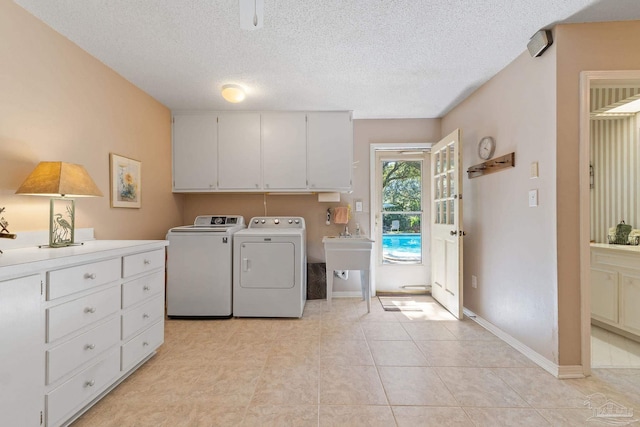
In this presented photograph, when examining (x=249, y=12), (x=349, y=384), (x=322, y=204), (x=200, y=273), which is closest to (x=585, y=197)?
(x=349, y=384)

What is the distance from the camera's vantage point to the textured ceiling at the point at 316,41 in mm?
1696

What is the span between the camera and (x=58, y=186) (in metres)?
1.61

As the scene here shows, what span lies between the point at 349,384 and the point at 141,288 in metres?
1.51

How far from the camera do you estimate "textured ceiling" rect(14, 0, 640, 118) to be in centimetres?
170

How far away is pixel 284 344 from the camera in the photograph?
2.32 metres

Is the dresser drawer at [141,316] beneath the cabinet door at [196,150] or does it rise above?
beneath

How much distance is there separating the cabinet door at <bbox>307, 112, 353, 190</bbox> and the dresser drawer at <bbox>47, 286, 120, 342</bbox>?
7.28 feet

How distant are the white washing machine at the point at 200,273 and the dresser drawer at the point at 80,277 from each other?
46.8 inches

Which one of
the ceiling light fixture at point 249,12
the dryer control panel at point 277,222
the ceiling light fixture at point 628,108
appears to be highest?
the ceiling light fixture at point 249,12

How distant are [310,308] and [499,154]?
246 centimetres

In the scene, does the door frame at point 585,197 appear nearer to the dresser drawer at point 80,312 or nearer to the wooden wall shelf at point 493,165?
the wooden wall shelf at point 493,165

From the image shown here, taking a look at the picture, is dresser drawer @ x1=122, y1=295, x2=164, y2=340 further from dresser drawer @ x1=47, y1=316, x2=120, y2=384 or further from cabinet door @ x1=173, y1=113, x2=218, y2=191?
cabinet door @ x1=173, y1=113, x2=218, y2=191

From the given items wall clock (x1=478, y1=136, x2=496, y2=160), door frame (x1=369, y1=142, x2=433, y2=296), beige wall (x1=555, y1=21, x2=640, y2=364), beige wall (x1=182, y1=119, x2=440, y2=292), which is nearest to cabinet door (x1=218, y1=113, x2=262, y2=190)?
beige wall (x1=182, y1=119, x2=440, y2=292)

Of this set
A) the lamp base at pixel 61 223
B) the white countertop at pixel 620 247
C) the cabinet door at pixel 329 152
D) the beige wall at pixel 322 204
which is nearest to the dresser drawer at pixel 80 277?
the lamp base at pixel 61 223
